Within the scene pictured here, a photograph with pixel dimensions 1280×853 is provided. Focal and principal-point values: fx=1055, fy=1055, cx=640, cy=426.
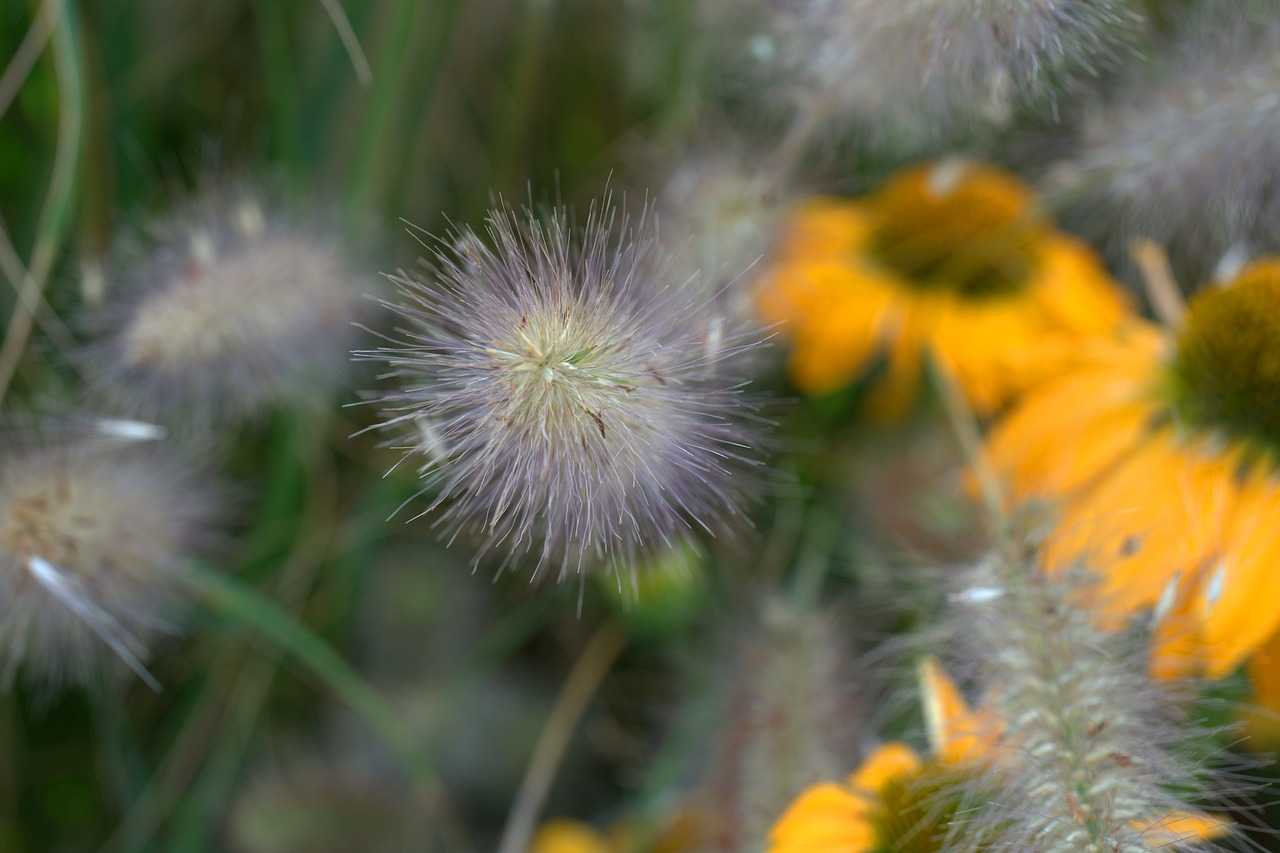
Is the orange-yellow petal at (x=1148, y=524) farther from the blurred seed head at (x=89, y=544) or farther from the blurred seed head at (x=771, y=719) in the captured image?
the blurred seed head at (x=89, y=544)

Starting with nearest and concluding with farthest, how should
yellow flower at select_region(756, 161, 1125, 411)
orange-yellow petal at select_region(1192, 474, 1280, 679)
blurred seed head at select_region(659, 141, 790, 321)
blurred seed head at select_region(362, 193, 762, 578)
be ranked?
blurred seed head at select_region(362, 193, 762, 578) → orange-yellow petal at select_region(1192, 474, 1280, 679) → blurred seed head at select_region(659, 141, 790, 321) → yellow flower at select_region(756, 161, 1125, 411)

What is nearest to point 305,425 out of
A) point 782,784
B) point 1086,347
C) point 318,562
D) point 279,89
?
point 318,562

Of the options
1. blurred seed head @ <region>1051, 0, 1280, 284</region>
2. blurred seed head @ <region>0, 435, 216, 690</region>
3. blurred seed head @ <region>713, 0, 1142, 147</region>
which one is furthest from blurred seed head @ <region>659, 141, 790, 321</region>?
blurred seed head @ <region>0, 435, 216, 690</region>

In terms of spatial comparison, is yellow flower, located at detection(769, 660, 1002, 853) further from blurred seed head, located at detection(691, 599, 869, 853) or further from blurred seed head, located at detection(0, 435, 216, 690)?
blurred seed head, located at detection(0, 435, 216, 690)

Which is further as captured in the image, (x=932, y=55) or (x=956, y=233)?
(x=956, y=233)

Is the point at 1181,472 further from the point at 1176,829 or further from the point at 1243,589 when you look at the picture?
the point at 1176,829

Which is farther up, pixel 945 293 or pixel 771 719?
pixel 945 293

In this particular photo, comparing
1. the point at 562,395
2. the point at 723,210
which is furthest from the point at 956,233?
the point at 562,395
